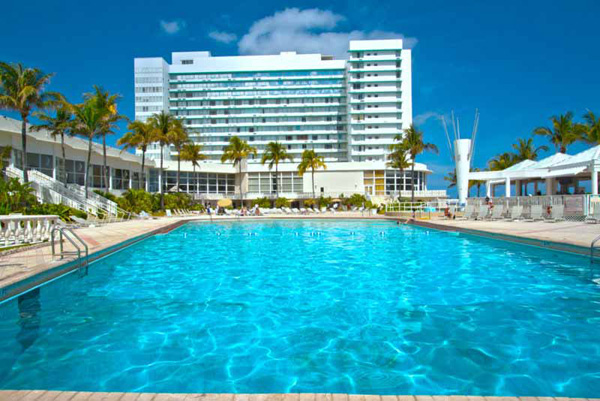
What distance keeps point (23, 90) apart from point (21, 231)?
11.3m

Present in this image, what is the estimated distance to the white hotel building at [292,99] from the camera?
219 ft

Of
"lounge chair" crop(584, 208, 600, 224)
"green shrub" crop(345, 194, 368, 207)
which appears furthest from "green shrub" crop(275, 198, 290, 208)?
"lounge chair" crop(584, 208, 600, 224)

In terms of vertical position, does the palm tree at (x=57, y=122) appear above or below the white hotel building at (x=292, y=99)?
below

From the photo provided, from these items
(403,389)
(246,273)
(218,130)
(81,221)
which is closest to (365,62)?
(218,130)

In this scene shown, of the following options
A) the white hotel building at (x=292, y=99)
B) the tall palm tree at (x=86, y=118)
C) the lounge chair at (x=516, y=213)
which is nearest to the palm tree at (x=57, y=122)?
the tall palm tree at (x=86, y=118)

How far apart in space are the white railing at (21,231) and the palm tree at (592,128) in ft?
122

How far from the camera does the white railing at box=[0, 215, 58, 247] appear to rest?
10620 millimetres

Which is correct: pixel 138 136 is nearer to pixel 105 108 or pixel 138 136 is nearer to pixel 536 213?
pixel 105 108

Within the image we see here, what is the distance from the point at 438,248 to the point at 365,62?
60002 millimetres

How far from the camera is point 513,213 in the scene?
20078 mm

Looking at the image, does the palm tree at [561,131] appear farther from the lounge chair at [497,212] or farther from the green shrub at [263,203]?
the green shrub at [263,203]

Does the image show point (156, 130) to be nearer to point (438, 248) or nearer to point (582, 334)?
point (438, 248)

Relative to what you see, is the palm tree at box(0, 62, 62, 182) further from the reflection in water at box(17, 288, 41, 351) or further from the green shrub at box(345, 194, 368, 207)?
the green shrub at box(345, 194, 368, 207)

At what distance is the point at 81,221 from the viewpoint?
1928 cm
